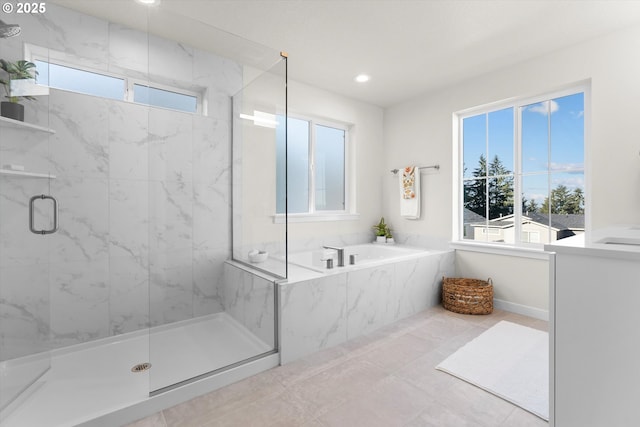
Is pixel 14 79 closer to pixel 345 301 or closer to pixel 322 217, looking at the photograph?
pixel 345 301

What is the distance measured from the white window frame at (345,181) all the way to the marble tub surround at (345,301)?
1110 millimetres

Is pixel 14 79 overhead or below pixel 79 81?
below

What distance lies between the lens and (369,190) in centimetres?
416

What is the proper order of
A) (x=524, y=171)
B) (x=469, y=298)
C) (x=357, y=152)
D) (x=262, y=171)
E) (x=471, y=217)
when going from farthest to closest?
1. (x=357, y=152)
2. (x=471, y=217)
3. (x=524, y=171)
4. (x=469, y=298)
5. (x=262, y=171)

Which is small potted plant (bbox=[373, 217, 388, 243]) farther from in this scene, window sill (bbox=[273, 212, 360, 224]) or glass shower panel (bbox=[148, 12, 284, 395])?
glass shower panel (bbox=[148, 12, 284, 395])

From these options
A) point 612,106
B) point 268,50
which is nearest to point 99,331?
point 268,50

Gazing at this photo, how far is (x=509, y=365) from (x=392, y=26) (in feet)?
8.61

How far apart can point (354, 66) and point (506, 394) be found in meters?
2.94

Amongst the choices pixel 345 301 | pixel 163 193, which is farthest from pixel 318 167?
pixel 163 193

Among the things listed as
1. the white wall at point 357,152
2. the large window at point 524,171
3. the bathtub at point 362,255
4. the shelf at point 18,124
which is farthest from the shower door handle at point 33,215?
the large window at point 524,171

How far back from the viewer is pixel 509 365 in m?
2.05

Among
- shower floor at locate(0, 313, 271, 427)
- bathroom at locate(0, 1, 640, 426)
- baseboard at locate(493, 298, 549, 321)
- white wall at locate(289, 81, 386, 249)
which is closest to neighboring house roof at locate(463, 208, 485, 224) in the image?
bathroom at locate(0, 1, 640, 426)

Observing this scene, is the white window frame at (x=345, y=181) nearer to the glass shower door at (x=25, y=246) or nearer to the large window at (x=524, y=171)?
the large window at (x=524, y=171)

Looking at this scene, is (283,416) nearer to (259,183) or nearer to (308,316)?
(308,316)
